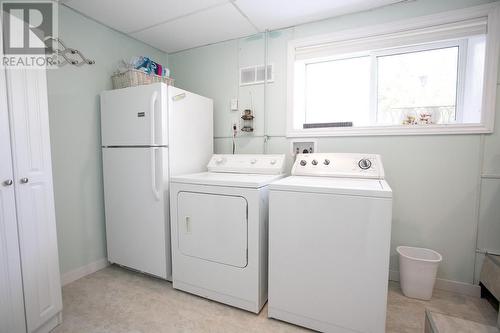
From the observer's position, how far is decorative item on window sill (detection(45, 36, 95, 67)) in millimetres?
1903

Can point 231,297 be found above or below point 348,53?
below

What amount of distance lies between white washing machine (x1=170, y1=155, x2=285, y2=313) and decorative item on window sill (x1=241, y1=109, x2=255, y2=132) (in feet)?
2.60

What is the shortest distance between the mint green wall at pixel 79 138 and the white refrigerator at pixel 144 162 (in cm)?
12

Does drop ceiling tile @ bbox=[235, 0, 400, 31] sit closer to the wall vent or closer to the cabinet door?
the wall vent

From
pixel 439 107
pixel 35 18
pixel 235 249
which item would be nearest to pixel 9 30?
pixel 35 18

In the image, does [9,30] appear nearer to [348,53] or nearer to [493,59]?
[348,53]

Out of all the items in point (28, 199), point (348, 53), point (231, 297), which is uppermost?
point (348, 53)

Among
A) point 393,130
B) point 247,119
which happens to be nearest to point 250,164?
point 247,119

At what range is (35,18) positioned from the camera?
5.98 ft

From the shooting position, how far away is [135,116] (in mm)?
1985

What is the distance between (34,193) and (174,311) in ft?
3.91

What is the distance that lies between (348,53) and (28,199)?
2639mm

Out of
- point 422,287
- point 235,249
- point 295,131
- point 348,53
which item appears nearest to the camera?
point 235,249

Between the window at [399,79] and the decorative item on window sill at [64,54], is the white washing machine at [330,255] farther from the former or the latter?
the decorative item on window sill at [64,54]
